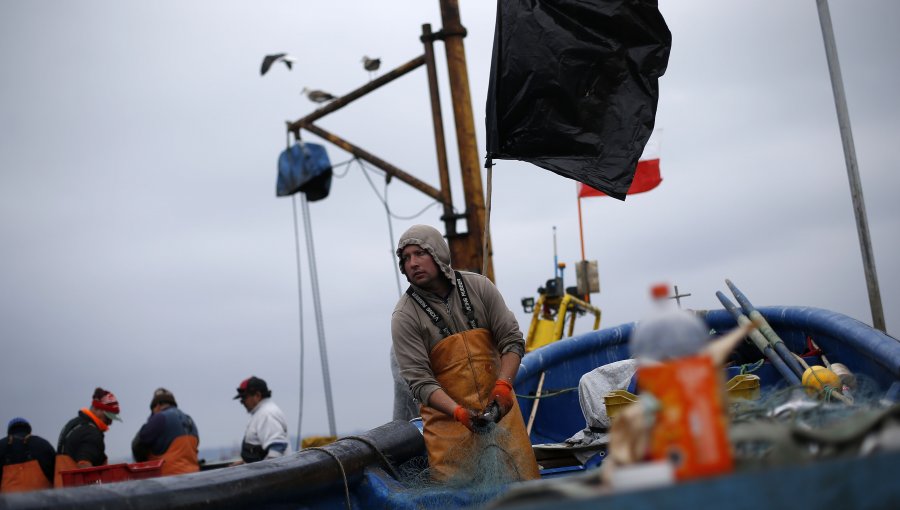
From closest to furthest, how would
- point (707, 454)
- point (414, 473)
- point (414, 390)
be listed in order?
1. point (707, 454)
2. point (414, 390)
3. point (414, 473)

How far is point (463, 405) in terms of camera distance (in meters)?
4.71

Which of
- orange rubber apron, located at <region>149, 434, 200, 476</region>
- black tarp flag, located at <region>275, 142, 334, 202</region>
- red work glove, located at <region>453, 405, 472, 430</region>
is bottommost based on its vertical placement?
orange rubber apron, located at <region>149, 434, 200, 476</region>

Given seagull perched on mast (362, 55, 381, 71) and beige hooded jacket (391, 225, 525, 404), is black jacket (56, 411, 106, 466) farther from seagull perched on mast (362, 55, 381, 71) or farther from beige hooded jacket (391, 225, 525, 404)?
seagull perched on mast (362, 55, 381, 71)

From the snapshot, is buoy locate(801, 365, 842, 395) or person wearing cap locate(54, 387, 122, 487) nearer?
buoy locate(801, 365, 842, 395)

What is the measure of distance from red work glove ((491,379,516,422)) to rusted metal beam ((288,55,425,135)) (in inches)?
341

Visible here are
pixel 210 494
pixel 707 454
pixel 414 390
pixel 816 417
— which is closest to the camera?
pixel 707 454

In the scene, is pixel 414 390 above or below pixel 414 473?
above

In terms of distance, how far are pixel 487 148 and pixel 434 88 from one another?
268 inches

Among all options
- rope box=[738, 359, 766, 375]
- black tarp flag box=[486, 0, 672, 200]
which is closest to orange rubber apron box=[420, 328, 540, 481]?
black tarp flag box=[486, 0, 672, 200]

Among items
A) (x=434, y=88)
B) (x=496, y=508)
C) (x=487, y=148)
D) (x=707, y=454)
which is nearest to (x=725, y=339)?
(x=707, y=454)

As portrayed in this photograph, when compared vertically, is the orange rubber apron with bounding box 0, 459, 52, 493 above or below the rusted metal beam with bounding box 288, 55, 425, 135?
below

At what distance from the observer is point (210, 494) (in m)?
3.66

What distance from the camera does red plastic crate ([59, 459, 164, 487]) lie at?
5844mm

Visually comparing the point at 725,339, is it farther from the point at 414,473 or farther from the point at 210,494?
the point at 414,473
